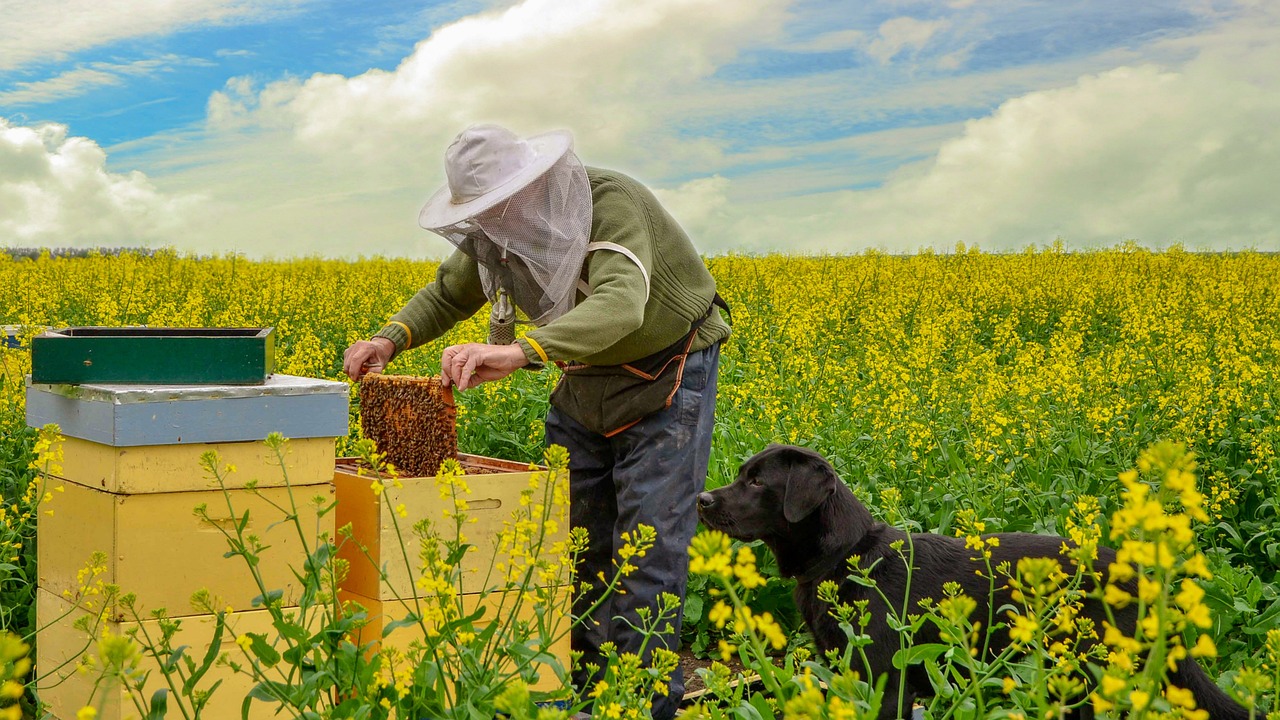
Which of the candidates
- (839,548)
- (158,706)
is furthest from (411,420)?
(158,706)

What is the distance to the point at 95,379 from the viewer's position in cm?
286

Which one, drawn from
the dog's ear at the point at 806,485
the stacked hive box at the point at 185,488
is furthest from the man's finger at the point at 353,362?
the dog's ear at the point at 806,485

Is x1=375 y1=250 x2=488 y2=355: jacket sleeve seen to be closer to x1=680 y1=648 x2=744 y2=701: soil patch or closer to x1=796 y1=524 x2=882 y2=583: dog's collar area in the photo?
x1=796 y1=524 x2=882 y2=583: dog's collar area

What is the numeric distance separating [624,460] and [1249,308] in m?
9.03

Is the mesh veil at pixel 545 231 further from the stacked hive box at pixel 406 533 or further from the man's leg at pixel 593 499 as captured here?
the stacked hive box at pixel 406 533

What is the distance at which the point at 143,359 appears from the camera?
9.35 feet

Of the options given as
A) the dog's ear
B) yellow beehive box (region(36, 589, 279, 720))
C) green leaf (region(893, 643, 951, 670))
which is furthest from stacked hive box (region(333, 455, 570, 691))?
green leaf (region(893, 643, 951, 670))

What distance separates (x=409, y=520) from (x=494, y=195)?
0.93 metres

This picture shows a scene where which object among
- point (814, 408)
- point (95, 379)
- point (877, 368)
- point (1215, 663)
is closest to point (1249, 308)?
point (877, 368)

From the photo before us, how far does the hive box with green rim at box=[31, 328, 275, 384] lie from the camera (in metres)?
2.84

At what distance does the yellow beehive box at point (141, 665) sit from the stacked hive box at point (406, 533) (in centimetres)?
28

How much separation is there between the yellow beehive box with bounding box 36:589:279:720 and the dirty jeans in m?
1.00

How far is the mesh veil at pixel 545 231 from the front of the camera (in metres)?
3.23

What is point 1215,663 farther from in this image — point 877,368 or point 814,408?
point 877,368
